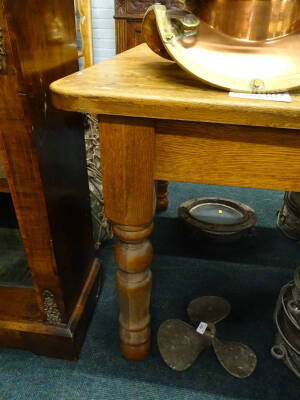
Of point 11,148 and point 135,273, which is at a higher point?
point 11,148

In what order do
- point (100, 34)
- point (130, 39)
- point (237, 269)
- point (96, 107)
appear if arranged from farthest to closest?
point (100, 34) → point (130, 39) → point (237, 269) → point (96, 107)

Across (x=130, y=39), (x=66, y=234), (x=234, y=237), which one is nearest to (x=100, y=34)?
(x=130, y=39)

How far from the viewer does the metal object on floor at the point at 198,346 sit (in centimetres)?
87

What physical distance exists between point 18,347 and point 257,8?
0.94 metres

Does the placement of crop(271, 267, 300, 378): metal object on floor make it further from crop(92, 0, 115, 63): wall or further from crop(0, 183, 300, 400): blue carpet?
crop(92, 0, 115, 63): wall

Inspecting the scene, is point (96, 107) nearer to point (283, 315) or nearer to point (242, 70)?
point (242, 70)

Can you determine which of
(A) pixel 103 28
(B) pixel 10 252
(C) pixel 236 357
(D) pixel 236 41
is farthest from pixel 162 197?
(A) pixel 103 28

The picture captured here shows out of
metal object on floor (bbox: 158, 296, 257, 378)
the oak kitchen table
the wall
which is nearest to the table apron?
the oak kitchen table

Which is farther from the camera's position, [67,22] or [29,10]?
[67,22]

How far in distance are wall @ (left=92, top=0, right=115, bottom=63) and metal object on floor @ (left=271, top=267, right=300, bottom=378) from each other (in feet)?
8.65

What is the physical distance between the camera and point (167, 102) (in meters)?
0.48

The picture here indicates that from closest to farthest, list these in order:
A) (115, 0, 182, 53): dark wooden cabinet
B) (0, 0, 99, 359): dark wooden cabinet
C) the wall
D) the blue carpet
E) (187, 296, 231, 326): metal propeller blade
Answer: (0, 0, 99, 359): dark wooden cabinet
the blue carpet
(187, 296, 231, 326): metal propeller blade
(115, 0, 182, 53): dark wooden cabinet
the wall

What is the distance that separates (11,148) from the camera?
62cm

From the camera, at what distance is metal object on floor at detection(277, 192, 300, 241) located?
136 centimetres
